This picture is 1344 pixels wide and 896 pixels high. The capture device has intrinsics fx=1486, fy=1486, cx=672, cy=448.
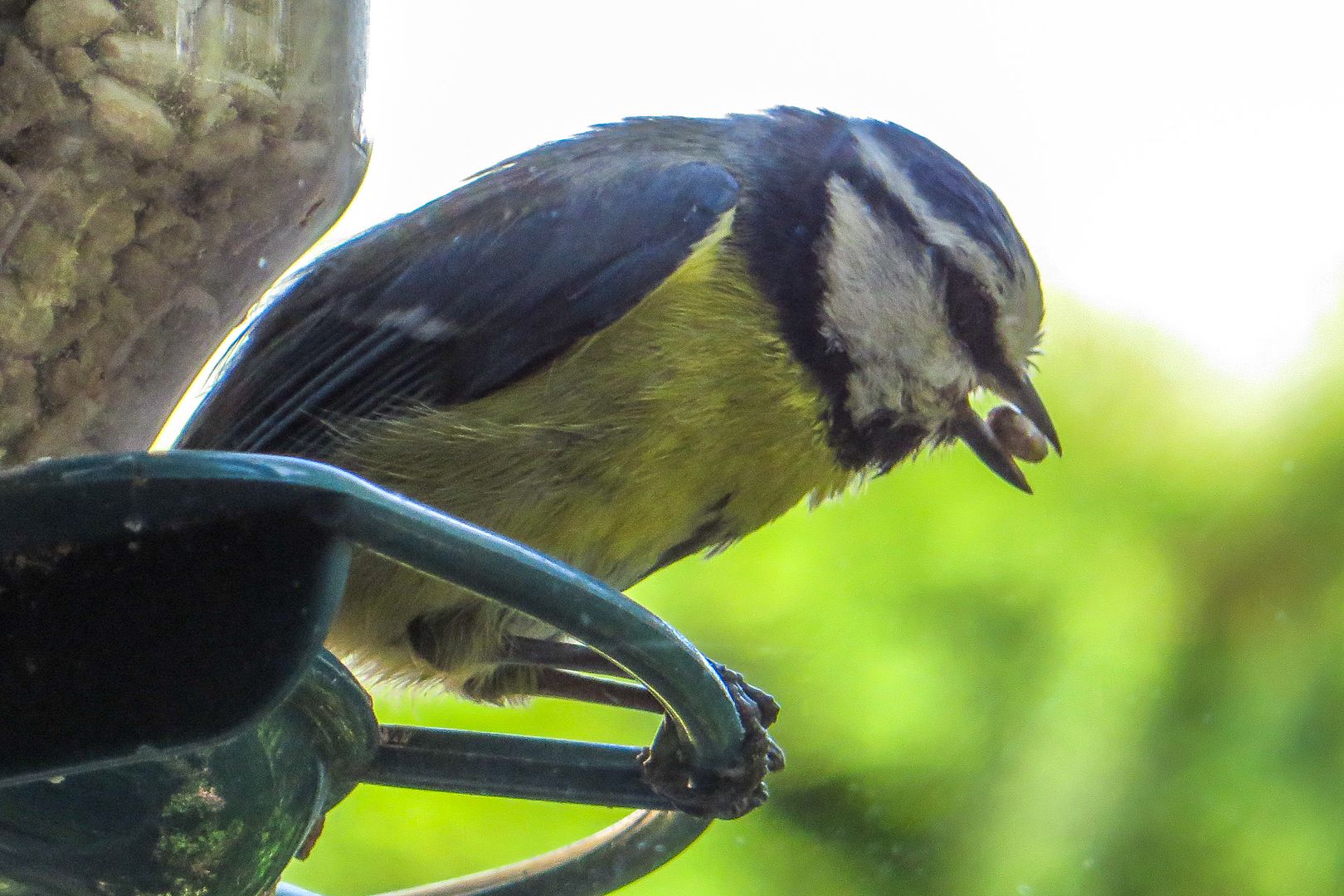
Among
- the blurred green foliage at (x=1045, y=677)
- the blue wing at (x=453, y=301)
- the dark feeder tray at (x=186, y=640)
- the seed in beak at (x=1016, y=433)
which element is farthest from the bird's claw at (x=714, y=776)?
the blurred green foliage at (x=1045, y=677)

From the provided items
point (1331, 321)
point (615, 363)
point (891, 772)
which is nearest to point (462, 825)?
point (891, 772)

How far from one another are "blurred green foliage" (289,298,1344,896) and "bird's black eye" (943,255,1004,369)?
0.70 m

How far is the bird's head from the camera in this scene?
1.04m

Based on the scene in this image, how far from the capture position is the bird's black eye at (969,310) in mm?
1061

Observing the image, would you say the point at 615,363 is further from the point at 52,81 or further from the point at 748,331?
the point at 52,81

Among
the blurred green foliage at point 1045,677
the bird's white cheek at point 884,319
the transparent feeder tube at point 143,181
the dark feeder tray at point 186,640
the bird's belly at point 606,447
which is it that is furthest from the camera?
the blurred green foliage at point 1045,677

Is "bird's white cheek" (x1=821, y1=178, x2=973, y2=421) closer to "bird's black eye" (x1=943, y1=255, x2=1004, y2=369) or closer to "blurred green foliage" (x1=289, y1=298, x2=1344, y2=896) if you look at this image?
"bird's black eye" (x1=943, y1=255, x2=1004, y2=369)

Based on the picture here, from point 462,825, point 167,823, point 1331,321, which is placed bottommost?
point 462,825

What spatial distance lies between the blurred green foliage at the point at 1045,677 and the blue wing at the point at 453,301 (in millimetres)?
774

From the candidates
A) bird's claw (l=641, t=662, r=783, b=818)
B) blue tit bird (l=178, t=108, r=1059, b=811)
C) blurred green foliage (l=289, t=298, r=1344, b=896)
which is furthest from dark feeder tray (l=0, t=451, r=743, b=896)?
blurred green foliage (l=289, t=298, r=1344, b=896)

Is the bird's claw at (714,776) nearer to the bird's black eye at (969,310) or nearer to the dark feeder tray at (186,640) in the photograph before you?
the dark feeder tray at (186,640)

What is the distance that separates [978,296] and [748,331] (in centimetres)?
19

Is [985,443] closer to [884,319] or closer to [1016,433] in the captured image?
[1016,433]

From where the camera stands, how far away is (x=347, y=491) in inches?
18.4
